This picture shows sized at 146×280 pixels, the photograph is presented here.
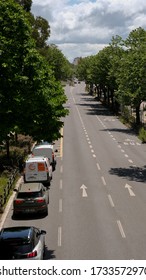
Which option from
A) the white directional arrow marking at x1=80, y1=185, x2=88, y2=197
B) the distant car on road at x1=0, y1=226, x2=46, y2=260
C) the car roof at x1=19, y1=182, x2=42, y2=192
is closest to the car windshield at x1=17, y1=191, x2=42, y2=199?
the car roof at x1=19, y1=182, x2=42, y2=192

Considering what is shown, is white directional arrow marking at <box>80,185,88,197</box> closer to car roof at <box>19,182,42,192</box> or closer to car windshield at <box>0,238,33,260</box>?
car roof at <box>19,182,42,192</box>

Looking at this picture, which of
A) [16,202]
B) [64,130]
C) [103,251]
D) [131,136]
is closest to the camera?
[103,251]

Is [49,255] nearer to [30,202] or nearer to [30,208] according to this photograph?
[30,208]

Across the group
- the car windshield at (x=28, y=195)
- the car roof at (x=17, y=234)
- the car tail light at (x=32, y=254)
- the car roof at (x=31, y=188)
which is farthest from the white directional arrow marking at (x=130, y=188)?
the car tail light at (x=32, y=254)

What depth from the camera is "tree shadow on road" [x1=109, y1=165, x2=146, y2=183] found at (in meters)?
34.0

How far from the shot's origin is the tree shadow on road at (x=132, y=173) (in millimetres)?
34000

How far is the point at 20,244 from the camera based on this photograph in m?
15.3

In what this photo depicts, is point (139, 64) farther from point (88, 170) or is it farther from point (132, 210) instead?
point (132, 210)

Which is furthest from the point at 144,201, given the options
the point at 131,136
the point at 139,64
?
the point at 131,136

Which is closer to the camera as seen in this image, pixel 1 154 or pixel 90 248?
pixel 90 248

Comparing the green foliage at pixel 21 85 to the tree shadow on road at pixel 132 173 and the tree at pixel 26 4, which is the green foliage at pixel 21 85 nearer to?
the tree shadow on road at pixel 132 173

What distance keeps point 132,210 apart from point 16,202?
6.70 m

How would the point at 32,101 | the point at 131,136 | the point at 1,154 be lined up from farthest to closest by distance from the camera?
the point at 131,136
the point at 1,154
the point at 32,101

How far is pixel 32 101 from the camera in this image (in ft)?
105
